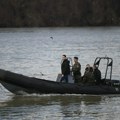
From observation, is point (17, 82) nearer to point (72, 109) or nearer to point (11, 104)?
point (11, 104)

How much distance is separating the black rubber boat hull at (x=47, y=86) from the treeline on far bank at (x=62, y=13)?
116385 mm

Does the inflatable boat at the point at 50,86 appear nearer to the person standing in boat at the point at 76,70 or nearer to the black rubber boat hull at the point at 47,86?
the black rubber boat hull at the point at 47,86

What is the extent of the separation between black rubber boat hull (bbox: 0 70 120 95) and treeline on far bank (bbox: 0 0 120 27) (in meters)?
116

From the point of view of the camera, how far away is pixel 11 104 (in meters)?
25.2

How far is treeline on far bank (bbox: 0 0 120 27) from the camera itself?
14350cm

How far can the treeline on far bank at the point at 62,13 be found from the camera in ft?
471

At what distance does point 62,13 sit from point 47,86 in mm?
122307

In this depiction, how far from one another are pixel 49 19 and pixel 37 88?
12307 centimetres

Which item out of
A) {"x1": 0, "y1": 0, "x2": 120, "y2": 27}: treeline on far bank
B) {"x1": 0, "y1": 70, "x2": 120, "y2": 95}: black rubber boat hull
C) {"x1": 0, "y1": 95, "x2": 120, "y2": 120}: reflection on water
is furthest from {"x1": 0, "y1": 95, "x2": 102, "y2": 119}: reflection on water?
{"x1": 0, "y1": 0, "x2": 120, "y2": 27}: treeline on far bank

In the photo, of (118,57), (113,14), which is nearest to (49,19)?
(113,14)

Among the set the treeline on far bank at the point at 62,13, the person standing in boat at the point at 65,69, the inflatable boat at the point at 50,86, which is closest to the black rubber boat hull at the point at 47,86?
the inflatable boat at the point at 50,86

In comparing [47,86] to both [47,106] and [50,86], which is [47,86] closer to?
[50,86]

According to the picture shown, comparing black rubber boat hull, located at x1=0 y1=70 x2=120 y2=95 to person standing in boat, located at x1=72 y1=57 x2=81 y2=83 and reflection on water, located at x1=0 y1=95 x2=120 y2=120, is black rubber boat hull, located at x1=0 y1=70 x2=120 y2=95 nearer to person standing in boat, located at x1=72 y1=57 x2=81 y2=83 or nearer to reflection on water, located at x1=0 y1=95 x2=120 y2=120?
reflection on water, located at x1=0 y1=95 x2=120 y2=120

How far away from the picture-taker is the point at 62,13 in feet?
485
